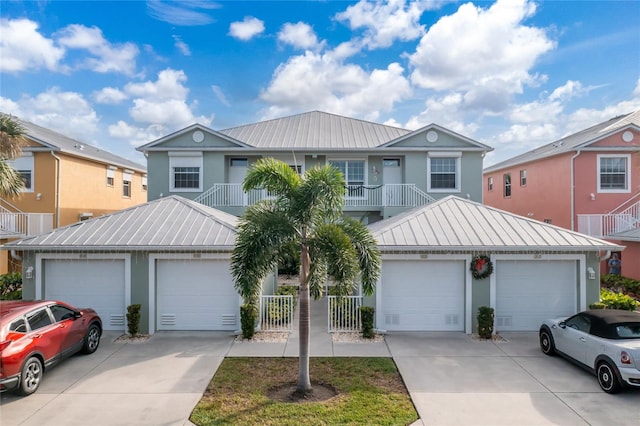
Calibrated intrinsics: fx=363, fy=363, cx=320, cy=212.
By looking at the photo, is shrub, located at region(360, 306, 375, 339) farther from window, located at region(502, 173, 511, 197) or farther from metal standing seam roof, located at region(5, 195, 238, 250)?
window, located at region(502, 173, 511, 197)

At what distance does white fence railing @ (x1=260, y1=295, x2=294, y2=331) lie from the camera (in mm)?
11211

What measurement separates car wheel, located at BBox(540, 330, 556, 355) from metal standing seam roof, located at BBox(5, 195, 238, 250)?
874cm

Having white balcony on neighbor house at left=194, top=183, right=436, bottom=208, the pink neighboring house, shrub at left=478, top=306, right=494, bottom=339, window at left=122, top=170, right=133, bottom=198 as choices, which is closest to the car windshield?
shrub at left=478, top=306, right=494, bottom=339

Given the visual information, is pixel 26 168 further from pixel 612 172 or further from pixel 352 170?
pixel 612 172

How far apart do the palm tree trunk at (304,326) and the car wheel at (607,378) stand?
587cm

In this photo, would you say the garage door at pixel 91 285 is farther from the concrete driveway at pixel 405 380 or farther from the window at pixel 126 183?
the window at pixel 126 183

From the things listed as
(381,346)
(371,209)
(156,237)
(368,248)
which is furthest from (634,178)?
(156,237)

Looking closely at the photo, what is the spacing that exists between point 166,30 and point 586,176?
2064 centimetres

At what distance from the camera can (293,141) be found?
18.9 m

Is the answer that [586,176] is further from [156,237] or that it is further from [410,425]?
[156,237]

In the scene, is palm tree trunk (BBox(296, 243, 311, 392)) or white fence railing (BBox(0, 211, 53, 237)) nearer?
palm tree trunk (BBox(296, 243, 311, 392))

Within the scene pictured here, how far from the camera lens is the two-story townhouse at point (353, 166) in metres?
17.5

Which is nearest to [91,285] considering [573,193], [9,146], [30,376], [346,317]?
[30,376]

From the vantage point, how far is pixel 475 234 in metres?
11.1
